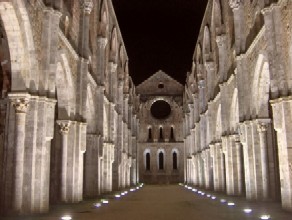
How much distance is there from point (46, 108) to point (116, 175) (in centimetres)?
2308

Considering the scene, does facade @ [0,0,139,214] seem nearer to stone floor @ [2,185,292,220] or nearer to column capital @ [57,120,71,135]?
column capital @ [57,120,71,135]

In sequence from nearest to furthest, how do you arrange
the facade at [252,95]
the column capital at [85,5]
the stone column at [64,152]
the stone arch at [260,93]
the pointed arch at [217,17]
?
the facade at [252,95], the stone column at [64,152], the stone arch at [260,93], the column capital at [85,5], the pointed arch at [217,17]

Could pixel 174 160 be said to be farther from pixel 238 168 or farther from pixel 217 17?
pixel 238 168

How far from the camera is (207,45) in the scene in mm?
39156

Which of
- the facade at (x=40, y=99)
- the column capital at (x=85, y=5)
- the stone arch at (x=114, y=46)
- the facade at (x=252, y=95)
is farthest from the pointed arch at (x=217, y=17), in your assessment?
the facade at (x=40, y=99)

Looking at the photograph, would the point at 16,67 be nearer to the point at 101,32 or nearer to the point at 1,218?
the point at 1,218

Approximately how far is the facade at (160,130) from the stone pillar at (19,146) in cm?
5029

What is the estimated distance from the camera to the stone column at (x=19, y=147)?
563 inches

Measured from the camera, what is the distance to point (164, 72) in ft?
234

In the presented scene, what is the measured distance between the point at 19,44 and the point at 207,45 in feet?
89.5

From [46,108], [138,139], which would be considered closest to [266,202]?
[46,108]

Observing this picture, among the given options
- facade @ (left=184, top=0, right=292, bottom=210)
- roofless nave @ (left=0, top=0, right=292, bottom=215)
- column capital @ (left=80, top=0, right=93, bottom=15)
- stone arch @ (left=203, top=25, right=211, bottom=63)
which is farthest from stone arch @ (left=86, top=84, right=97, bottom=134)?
stone arch @ (left=203, top=25, right=211, bottom=63)

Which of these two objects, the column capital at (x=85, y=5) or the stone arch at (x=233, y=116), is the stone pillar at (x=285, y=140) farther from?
the column capital at (x=85, y=5)

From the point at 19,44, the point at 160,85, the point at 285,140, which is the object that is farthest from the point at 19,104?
the point at 160,85
